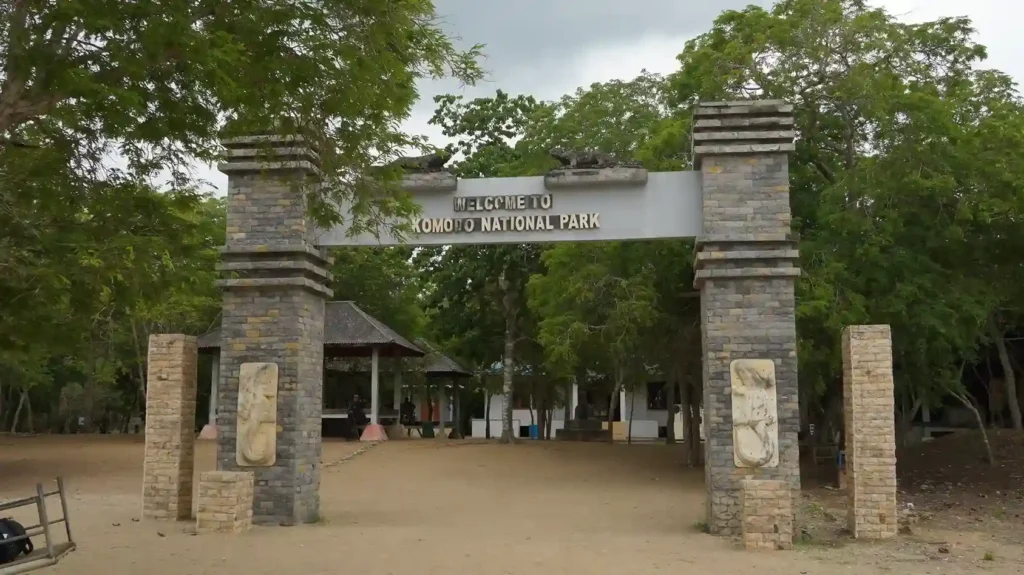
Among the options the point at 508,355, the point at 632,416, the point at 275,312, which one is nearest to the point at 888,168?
the point at 275,312

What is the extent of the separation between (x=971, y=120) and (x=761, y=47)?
4.16 metres

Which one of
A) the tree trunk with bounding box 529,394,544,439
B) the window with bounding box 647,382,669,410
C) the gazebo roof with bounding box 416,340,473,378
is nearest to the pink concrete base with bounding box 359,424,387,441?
the gazebo roof with bounding box 416,340,473,378

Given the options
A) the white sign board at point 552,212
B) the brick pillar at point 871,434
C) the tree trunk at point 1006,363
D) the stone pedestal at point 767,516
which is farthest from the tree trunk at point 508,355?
the stone pedestal at point 767,516

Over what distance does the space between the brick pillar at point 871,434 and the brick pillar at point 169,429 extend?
26.3 ft

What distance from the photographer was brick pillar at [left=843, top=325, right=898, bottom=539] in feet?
34.0

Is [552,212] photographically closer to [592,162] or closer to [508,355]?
[592,162]

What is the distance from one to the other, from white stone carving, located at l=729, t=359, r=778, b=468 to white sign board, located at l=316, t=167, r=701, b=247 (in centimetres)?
180

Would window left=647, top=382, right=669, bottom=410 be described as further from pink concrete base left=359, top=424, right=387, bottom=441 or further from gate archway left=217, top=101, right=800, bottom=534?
gate archway left=217, top=101, right=800, bottom=534

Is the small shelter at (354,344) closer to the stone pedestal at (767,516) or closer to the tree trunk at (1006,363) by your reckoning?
the tree trunk at (1006,363)

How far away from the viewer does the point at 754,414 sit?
34.5 feet

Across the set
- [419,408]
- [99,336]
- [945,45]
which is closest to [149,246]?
[945,45]

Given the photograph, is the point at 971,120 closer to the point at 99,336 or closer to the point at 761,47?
the point at 761,47

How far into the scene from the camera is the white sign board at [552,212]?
37.3 ft

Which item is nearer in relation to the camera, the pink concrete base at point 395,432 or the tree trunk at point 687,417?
the tree trunk at point 687,417
